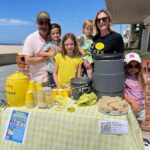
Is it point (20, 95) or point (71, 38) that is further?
point (71, 38)

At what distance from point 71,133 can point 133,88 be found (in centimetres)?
95

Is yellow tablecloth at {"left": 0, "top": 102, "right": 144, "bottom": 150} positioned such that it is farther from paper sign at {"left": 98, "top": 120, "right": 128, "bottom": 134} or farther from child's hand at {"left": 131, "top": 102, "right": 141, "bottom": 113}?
child's hand at {"left": 131, "top": 102, "right": 141, "bottom": 113}

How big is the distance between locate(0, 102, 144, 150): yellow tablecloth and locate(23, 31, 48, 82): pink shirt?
94 cm

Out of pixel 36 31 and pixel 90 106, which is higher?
pixel 36 31

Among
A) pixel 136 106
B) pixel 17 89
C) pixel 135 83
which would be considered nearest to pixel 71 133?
pixel 17 89

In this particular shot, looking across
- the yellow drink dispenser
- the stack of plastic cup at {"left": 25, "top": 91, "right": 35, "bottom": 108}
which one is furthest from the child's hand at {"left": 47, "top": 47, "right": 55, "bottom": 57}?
the stack of plastic cup at {"left": 25, "top": 91, "right": 35, "bottom": 108}

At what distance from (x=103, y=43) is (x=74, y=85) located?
0.68m

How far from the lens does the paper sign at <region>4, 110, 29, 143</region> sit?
2078 millimetres

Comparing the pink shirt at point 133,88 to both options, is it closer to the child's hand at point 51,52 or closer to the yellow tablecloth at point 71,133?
the yellow tablecloth at point 71,133

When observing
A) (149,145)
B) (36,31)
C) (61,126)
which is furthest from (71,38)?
(149,145)

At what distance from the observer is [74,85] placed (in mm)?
2225

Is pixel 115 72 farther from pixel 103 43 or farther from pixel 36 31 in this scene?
pixel 36 31

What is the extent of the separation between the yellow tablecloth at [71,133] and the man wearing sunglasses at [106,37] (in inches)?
30.9

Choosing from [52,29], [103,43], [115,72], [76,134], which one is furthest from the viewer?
[52,29]
